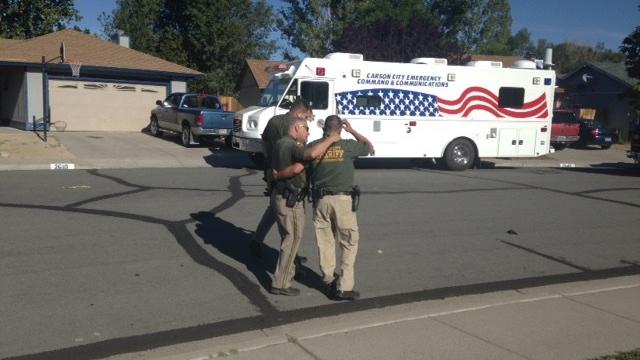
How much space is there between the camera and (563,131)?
1086 inches

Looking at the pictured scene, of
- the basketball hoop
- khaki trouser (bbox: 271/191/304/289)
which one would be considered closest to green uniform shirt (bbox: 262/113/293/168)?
khaki trouser (bbox: 271/191/304/289)

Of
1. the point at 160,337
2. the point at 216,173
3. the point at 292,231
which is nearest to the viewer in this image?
the point at 160,337

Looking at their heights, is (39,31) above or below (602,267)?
above

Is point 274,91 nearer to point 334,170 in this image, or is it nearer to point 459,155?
point 459,155

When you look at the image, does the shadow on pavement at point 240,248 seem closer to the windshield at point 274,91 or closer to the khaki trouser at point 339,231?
the khaki trouser at point 339,231

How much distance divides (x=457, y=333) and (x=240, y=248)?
3.45 metres

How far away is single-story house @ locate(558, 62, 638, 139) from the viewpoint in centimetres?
4134

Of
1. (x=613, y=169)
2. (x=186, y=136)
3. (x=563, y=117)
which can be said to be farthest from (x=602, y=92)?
(x=186, y=136)

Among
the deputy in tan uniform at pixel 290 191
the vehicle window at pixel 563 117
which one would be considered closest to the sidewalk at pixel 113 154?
the vehicle window at pixel 563 117

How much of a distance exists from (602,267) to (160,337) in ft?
17.6

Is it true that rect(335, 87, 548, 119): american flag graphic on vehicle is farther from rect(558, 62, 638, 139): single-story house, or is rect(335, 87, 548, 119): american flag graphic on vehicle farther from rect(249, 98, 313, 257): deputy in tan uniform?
rect(558, 62, 638, 139): single-story house

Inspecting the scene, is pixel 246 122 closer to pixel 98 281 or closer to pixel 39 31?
pixel 98 281

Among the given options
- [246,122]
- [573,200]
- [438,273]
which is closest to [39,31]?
[246,122]

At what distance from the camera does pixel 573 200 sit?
514 inches
